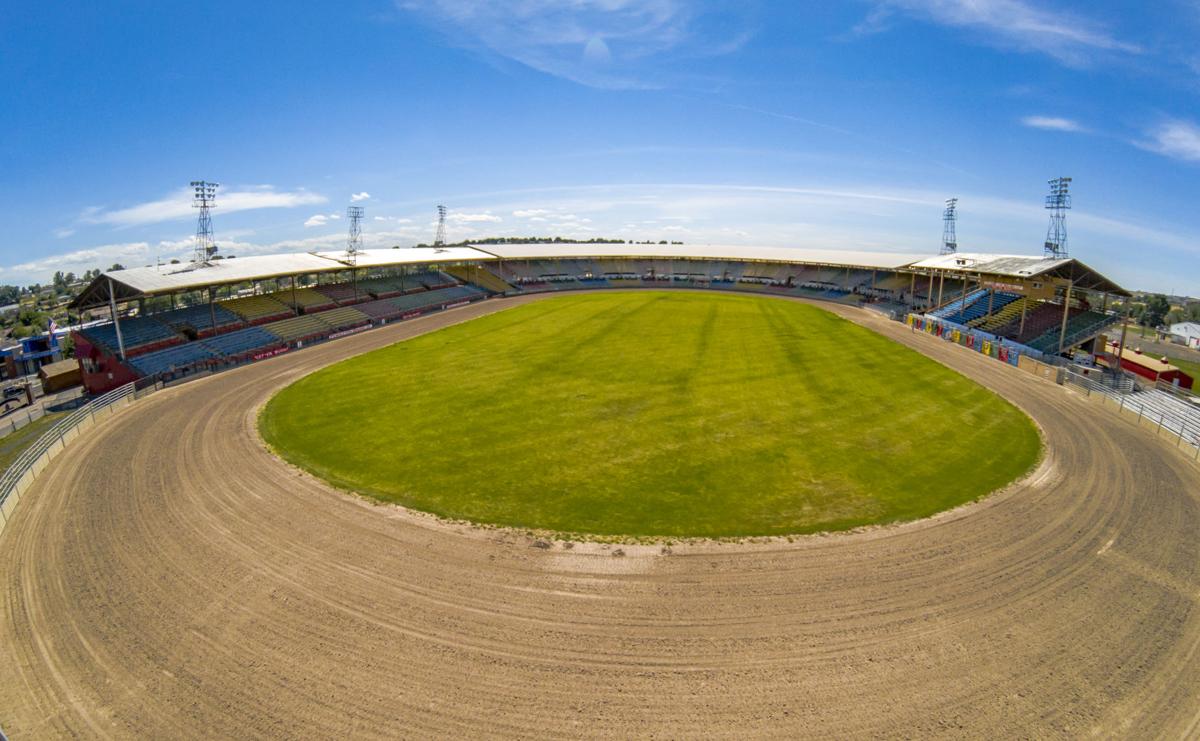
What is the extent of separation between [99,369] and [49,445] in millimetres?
19983

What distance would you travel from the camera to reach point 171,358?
120 feet

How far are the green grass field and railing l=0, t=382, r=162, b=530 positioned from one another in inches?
295

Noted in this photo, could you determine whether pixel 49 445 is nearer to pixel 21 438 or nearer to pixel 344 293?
pixel 21 438

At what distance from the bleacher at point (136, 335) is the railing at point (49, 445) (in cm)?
802

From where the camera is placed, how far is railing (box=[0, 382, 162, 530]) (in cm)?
1768

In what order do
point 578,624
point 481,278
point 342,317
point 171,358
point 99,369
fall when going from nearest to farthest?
point 578,624 → point 171,358 → point 99,369 → point 342,317 → point 481,278

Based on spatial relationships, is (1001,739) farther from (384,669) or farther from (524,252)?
(524,252)

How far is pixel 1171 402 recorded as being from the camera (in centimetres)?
2822

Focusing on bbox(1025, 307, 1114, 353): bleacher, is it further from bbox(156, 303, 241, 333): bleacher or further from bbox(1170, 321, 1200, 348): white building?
bbox(156, 303, 241, 333): bleacher

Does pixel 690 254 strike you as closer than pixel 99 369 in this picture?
No

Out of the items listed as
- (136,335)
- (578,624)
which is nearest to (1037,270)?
(578,624)

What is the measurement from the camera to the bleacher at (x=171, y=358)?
114 feet

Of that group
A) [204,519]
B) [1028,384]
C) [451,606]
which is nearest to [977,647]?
[451,606]

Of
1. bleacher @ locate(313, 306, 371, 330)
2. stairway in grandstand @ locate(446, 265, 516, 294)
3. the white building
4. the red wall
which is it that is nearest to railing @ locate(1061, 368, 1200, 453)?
bleacher @ locate(313, 306, 371, 330)
